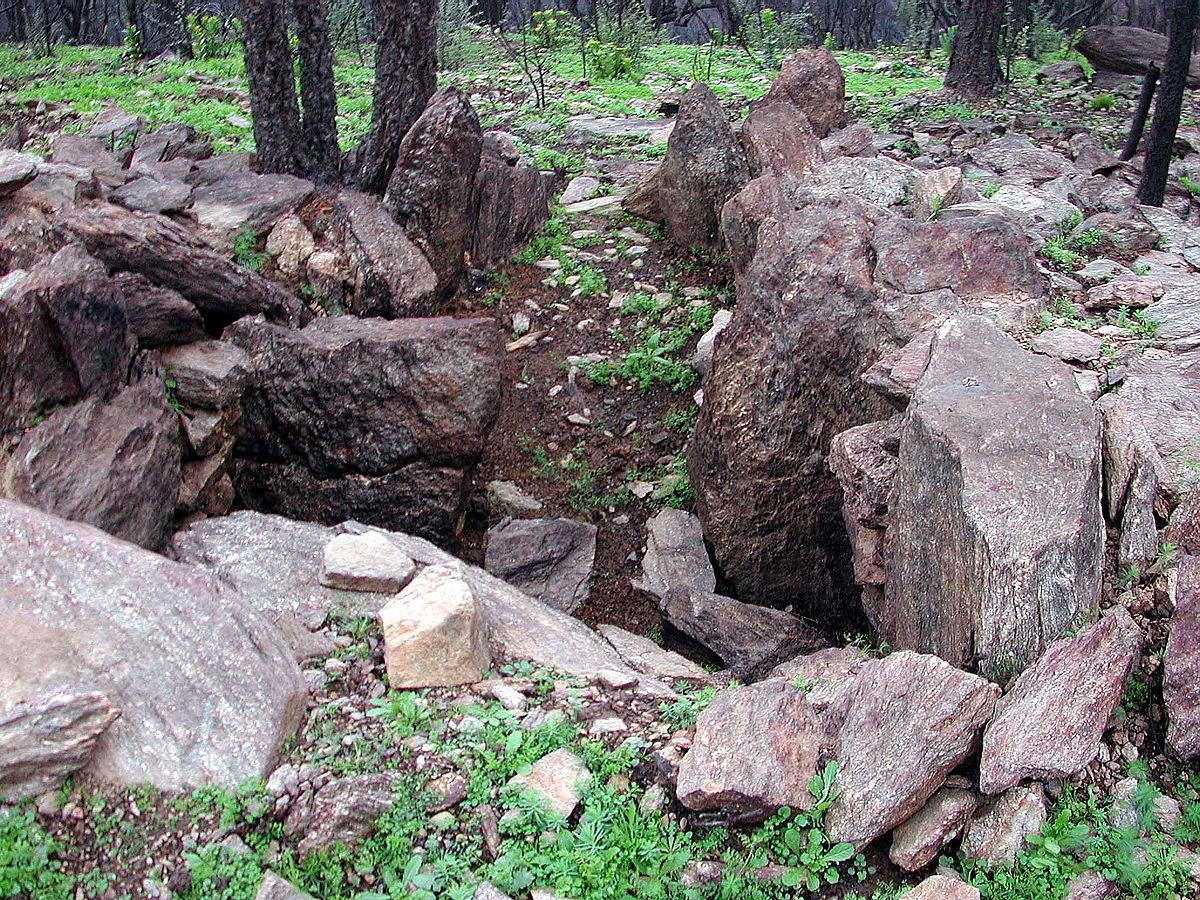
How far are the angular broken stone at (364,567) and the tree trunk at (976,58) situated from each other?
11.8m

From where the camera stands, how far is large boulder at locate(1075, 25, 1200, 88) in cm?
1545

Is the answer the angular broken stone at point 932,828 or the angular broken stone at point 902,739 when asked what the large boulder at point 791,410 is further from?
the angular broken stone at point 932,828

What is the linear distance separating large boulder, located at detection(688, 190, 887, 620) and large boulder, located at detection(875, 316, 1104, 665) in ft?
4.72

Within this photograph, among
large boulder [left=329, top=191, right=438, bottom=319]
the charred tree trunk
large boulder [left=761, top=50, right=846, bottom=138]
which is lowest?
large boulder [left=329, top=191, right=438, bottom=319]

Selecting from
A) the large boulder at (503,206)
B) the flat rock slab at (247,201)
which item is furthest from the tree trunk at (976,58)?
the flat rock slab at (247,201)

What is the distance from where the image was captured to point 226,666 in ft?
12.4

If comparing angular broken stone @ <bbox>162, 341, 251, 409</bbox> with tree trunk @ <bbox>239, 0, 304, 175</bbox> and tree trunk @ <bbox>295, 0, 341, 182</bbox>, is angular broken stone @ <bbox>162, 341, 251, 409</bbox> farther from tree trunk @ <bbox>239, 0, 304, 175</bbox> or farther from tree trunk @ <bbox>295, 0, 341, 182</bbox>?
tree trunk @ <bbox>295, 0, 341, 182</bbox>

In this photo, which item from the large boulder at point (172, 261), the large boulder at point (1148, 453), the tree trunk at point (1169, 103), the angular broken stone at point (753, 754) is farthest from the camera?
the tree trunk at point (1169, 103)

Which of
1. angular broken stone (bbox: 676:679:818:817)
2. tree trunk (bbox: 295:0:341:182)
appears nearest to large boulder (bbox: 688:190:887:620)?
angular broken stone (bbox: 676:679:818:817)

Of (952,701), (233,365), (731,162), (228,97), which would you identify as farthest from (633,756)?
(228,97)

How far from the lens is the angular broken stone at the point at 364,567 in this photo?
478 centimetres

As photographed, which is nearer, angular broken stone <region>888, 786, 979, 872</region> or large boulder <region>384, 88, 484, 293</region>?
angular broken stone <region>888, 786, 979, 872</region>

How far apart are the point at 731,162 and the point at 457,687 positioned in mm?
7067

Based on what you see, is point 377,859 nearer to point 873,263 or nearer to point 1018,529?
point 1018,529
